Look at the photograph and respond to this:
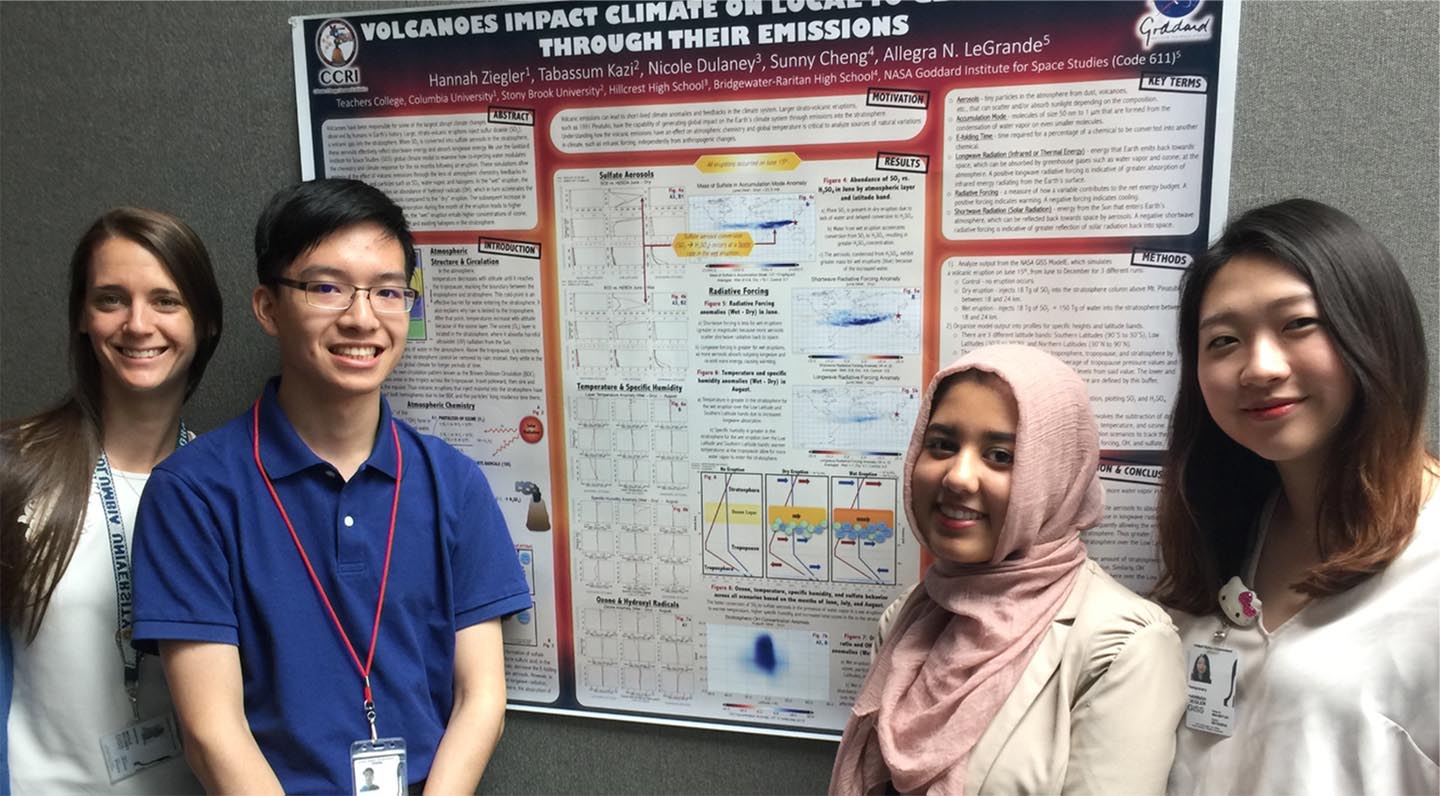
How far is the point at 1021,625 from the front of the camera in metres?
1.03

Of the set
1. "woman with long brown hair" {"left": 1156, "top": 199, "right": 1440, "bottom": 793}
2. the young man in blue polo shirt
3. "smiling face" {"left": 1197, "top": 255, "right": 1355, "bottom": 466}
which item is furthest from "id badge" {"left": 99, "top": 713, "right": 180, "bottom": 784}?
"smiling face" {"left": 1197, "top": 255, "right": 1355, "bottom": 466}

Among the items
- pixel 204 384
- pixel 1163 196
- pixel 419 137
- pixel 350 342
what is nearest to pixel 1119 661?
pixel 1163 196

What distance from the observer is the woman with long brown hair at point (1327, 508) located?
36.9 inches

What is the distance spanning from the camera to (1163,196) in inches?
48.0

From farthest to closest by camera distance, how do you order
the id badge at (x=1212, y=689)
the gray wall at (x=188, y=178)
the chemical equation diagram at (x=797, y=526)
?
the gray wall at (x=188, y=178) → the chemical equation diagram at (x=797, y=526) → the id badge at (x=1212, y=689)

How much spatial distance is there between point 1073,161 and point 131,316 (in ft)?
4.97

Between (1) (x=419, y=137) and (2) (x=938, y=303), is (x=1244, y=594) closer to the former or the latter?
(2) (x=938, y=303)

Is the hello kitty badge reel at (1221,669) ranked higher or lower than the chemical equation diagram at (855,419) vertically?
lower

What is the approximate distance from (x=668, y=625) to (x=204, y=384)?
41.1 inches

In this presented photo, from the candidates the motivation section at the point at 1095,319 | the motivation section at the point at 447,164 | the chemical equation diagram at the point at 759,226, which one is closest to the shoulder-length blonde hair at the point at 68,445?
the motivation section at the point at 447,164

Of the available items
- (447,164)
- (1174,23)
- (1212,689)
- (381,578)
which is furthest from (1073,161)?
(381,578)

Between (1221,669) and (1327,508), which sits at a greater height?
(1327,508)

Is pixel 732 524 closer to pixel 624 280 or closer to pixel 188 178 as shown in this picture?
pixel 624 280

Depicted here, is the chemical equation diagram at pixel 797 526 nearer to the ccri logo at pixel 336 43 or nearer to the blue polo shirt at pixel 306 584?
the blue polo shirt at pixel 306 584
